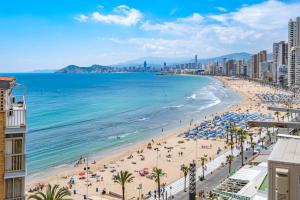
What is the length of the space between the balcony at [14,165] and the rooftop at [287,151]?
679cm

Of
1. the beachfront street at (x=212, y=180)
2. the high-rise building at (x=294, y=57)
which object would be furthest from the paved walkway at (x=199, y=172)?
the high-rise building at (x=294, y=57)

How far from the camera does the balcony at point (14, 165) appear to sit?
9.91 metres

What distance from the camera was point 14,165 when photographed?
33.0 ft

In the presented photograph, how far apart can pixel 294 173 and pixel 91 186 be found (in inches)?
1319

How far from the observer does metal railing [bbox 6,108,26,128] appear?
10.2m

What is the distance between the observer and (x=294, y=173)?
6.88 meters

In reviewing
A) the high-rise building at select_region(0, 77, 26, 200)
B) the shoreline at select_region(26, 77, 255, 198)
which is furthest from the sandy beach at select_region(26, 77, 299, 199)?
the high-rise building at select_region(0, 77, 26, 200)

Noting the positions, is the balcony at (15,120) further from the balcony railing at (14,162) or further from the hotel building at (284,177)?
the hotel building at (284,177)

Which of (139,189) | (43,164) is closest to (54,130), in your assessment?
(43,164)

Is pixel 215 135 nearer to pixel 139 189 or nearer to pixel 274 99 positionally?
pixel 139 189

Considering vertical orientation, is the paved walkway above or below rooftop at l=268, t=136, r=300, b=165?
below

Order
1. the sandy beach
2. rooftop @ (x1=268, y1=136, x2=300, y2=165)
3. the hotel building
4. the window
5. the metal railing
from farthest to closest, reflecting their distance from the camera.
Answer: the sandy beach → the metal railing → the window → rooftop @ (x1=268, y1=136, x2=300, y2=165) → the hotel building

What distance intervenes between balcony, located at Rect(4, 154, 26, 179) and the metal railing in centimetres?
86

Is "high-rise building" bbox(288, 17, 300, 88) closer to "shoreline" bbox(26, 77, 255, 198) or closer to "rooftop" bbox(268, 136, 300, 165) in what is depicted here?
"shoreline" bbox(26, 77, 255, 198)
